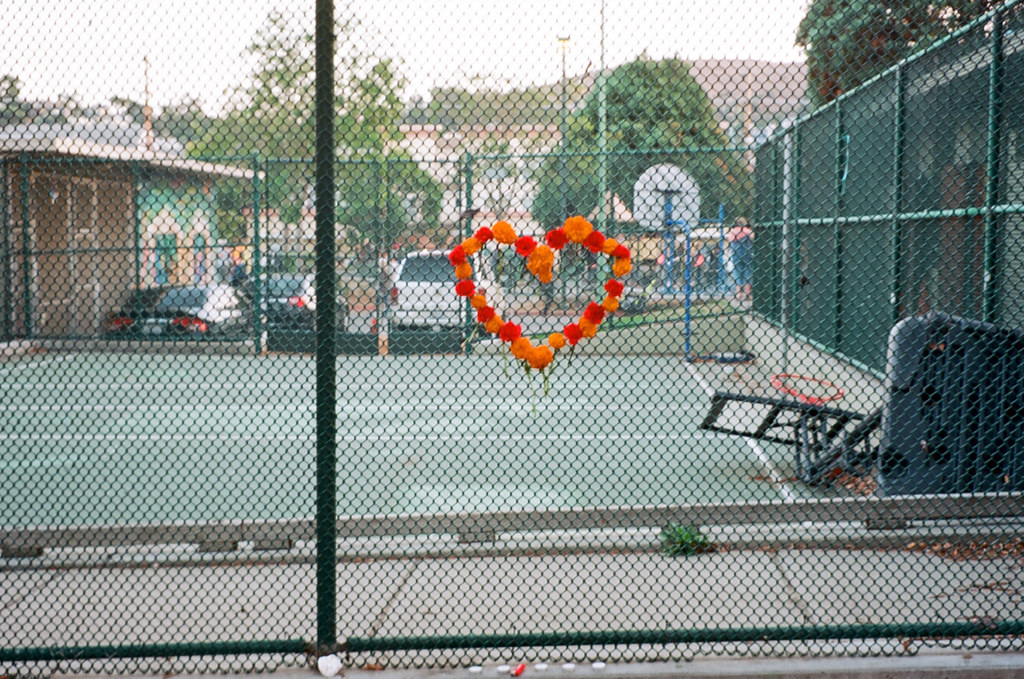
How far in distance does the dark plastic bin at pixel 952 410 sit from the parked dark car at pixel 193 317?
31.4 ft

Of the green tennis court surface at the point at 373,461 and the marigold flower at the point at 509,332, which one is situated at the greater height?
the marigold flower at the point at 509,332

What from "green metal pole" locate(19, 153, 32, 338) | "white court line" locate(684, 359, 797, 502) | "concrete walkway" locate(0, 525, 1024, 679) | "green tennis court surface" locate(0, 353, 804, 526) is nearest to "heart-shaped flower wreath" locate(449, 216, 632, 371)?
"concrete walkway" locate(0, 525, 1024, 679)

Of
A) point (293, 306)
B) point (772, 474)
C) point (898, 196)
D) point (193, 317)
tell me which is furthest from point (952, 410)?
point (193, 317)

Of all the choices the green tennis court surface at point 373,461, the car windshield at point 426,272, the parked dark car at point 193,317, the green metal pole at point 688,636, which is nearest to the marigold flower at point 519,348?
the green metal pole at point 688,636

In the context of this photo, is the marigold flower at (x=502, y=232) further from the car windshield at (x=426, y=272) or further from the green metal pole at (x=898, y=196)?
the car windshield at (x=426, y=272)

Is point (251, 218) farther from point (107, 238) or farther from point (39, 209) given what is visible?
point (39, 209)

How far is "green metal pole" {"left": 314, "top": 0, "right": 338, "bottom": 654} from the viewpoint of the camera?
151 inches

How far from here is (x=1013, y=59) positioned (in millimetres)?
6324

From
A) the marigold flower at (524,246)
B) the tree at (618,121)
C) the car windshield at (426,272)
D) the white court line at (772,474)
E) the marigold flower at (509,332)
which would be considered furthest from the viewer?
the car windshield at (426,272)

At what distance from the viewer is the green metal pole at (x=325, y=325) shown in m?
3.83

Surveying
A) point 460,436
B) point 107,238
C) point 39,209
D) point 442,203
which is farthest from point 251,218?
point 442,203

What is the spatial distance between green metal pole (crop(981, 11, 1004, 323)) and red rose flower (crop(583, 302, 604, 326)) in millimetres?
3611

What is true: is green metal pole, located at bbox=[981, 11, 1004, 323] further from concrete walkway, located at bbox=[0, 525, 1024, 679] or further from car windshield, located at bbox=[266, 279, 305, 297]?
car windshield, located at bbox=[266, 279, 305, 297]

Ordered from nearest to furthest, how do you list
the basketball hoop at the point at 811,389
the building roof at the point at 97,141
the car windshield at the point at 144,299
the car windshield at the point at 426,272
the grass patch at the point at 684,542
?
the building roof at the point at 97,141 → the grass patch at the point at 684,542 → the basketball hoop at the point at 811,389 → the car windshield at the point at 426,272 → the car windshield at the point at 144,299
